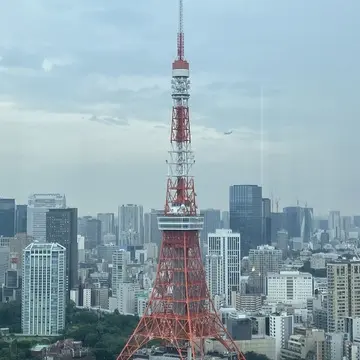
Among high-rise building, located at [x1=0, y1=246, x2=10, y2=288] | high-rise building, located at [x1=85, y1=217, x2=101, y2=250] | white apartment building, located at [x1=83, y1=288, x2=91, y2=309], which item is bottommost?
white apartment building, located at [x1=83, y1=288, x2=91, y2=309]

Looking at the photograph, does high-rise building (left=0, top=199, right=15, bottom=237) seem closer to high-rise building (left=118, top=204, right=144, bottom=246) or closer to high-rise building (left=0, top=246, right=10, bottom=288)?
high-rise building (left=0, top=246, right=10, bottom=288)

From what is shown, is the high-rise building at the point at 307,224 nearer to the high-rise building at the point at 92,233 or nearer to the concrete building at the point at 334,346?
the concrete building at the point at 334,346

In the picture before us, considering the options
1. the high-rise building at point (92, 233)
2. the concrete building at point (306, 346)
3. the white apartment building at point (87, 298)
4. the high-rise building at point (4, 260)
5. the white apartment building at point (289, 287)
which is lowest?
the concrete building at point (306, 346)

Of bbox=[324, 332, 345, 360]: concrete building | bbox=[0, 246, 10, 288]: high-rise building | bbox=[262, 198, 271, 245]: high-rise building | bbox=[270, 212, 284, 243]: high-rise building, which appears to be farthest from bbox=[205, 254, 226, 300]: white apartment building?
bbox=[0, 246, 10, 288]: high-rise building

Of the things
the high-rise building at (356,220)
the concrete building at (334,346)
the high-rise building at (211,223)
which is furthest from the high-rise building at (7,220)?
the concrete building at (334,346)

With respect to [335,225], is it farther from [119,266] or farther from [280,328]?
[119,266]

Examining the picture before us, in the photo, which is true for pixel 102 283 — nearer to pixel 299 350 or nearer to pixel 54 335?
pixel 54 335

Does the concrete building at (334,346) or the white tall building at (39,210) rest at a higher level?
the white tall building at (39,210)
